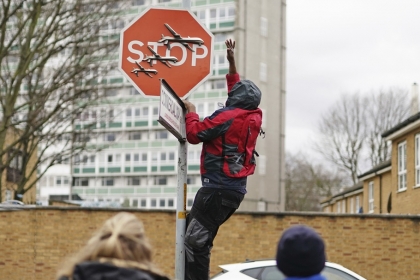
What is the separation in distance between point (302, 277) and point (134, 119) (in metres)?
82.7

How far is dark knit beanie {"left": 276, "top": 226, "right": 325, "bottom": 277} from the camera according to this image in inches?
124

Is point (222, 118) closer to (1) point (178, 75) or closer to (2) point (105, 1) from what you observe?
(1) point (178, 75)

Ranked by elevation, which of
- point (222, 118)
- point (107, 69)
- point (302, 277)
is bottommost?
point (302, 277)

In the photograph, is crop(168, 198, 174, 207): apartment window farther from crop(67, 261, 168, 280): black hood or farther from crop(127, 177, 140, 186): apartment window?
crop(67, 261, 168, 280): black hood

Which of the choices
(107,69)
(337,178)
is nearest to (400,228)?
(107,69)

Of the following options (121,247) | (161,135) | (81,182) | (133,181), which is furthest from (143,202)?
(121,247)

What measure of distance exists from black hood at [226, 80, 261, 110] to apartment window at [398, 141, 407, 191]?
28.3 metres

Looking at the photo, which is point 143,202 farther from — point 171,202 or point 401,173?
point 401,173

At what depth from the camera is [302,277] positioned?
3211 millimetres

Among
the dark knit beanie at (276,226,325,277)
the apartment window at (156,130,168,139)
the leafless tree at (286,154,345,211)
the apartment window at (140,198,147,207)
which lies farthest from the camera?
the apartment window at (140,198,147,207)

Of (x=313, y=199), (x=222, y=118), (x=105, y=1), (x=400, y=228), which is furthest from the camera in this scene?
(x=313, y=199)

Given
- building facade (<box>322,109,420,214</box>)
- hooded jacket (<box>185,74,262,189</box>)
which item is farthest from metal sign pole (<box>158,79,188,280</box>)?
building facade (<box>322,109,420,214</box>)

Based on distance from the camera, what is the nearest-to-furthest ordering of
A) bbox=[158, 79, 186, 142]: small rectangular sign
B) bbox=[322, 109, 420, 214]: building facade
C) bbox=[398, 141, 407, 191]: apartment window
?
1. bbox=[158, 79, 186, 142]: small rectangular sign
2. bbox=[322, 109, 420, 214]: building facade
3. bbox=[398, 141, 407, 191]: apartment window

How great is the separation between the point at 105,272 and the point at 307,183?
81.7 meters
